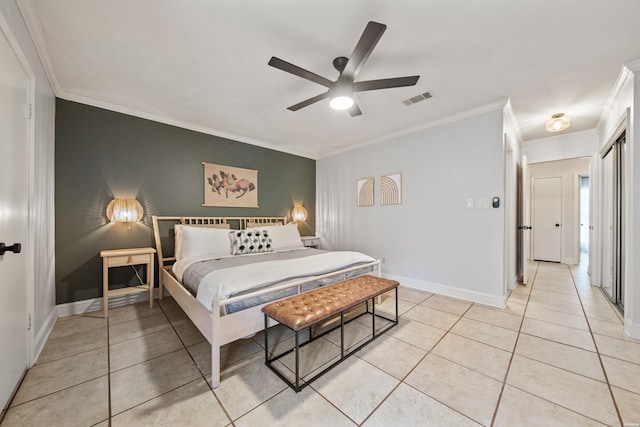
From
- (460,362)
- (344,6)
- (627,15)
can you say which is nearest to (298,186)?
(344,6)

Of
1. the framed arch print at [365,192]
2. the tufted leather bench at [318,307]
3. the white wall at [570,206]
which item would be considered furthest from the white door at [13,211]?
the white wall at [570,206]

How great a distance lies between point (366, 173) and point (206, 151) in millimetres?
2738

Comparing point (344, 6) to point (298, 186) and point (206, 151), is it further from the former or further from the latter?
point (298, 186)

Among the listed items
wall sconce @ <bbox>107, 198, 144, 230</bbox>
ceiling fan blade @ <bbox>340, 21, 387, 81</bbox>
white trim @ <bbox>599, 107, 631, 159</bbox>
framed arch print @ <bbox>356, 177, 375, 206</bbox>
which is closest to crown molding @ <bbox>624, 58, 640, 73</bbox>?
white trim @ <bbox>599, 107, 631, 159</bbox>

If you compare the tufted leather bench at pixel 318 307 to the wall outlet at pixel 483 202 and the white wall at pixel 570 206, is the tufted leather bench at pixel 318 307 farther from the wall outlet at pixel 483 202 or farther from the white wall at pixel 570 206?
the white wall at pixel 570 206

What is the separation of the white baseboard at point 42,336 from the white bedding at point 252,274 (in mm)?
1063

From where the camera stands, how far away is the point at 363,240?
4.48 metres

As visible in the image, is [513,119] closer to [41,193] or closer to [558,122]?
[558,122]

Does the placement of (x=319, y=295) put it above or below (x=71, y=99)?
below

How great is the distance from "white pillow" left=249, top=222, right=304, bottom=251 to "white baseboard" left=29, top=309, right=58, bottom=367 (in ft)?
7.39

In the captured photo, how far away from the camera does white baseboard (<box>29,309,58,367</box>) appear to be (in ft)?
6.03

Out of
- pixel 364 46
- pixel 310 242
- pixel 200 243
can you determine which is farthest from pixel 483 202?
pixel 200 243

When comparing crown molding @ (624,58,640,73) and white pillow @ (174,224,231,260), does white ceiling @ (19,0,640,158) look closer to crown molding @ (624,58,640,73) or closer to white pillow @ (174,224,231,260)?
crown molding @ (624,58,640,73)

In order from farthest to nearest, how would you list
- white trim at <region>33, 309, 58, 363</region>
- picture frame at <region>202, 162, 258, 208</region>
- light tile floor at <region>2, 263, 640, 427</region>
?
1. picture frame at <region>202, 162, 258, 208</region>
2. white trim at <region>33, 309, 58, 363</region>
3. light tile floor at <region>2, 263, 640, 427</region>
